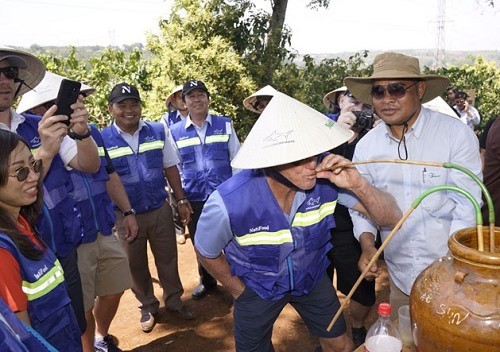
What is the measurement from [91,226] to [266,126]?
173cm

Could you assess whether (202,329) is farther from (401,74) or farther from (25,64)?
(401,74)

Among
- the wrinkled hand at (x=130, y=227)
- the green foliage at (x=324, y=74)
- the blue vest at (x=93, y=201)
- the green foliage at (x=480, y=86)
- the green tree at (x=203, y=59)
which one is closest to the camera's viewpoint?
the blue vest at (x=93, y=201)

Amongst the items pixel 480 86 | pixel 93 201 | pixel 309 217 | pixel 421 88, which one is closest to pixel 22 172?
pixel 93 201

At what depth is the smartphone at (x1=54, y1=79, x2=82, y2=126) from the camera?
238 centimetres

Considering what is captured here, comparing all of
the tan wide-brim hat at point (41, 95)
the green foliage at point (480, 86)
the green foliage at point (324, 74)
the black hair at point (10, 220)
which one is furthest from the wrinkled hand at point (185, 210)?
the green foliage at point (480, 86)

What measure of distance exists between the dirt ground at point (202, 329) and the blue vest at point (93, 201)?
129cm

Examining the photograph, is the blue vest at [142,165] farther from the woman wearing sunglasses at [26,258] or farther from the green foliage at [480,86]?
the green foliage at [480,86]

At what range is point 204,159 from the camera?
4324 mm

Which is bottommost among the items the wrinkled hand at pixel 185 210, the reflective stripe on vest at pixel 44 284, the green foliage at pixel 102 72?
the wrinkled hand at pixel 185 210

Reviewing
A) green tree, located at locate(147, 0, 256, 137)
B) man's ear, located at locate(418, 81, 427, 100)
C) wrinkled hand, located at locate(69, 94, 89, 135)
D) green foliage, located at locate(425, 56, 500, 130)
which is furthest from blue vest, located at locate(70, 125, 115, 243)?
green foliage, located at locate(425, 56, 500, 130)

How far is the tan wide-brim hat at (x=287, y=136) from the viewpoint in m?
1.83

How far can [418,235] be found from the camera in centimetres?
233

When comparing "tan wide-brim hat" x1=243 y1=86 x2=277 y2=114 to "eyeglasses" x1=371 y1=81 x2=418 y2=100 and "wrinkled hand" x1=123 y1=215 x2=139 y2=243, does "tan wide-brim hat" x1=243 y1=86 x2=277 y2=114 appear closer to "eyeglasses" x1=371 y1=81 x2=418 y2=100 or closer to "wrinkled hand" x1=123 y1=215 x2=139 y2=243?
"wrinkled hand" x1=123 y1=215 x2=139 y2=243

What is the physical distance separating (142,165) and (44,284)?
6.48ft
